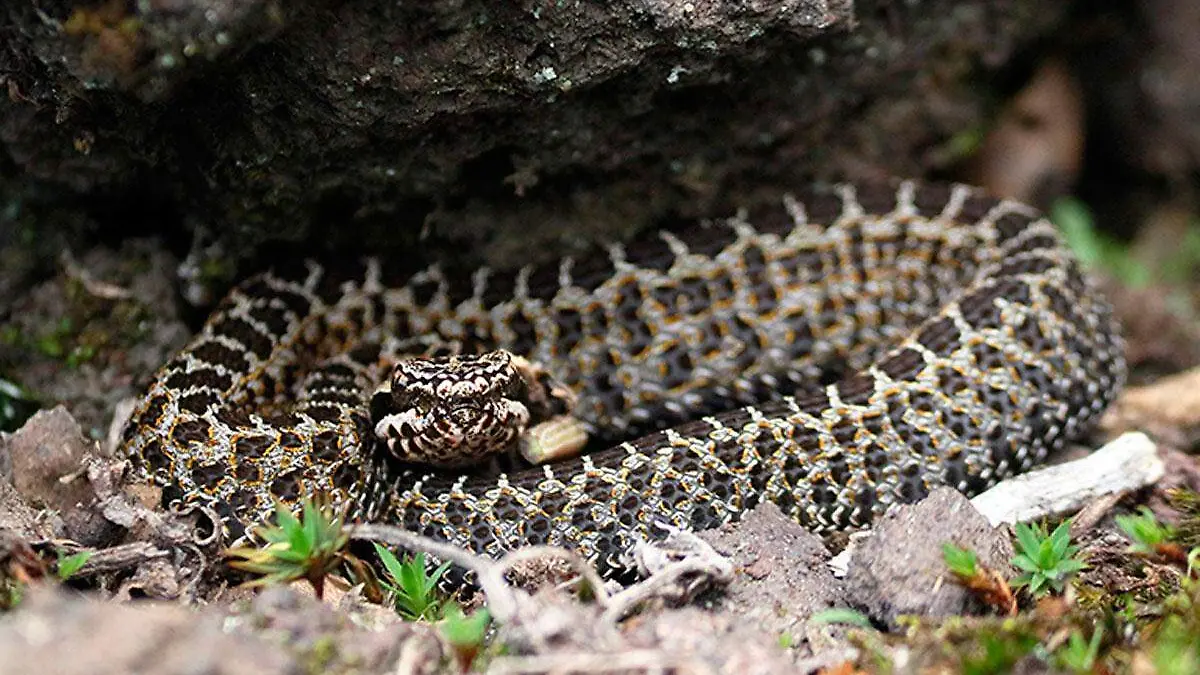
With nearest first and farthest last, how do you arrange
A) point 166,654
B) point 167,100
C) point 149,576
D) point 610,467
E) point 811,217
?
point 166,654, point 149,576, point 167,100, point 610,467, point 811,217

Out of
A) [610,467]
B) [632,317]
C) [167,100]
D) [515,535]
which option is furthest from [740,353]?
[167,100]

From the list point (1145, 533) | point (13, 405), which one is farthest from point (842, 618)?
point (13, 405)

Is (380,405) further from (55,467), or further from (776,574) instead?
(776,574)

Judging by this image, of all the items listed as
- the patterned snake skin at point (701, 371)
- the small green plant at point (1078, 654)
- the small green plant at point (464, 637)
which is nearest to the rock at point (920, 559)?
the small green plant at point (1078, 654)

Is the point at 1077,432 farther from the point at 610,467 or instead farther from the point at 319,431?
the point at 319,431

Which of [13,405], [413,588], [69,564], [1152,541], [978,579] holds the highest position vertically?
[13,405]

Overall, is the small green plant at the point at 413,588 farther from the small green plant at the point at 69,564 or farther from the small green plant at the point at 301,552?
the small green plant at the point at 69,564
